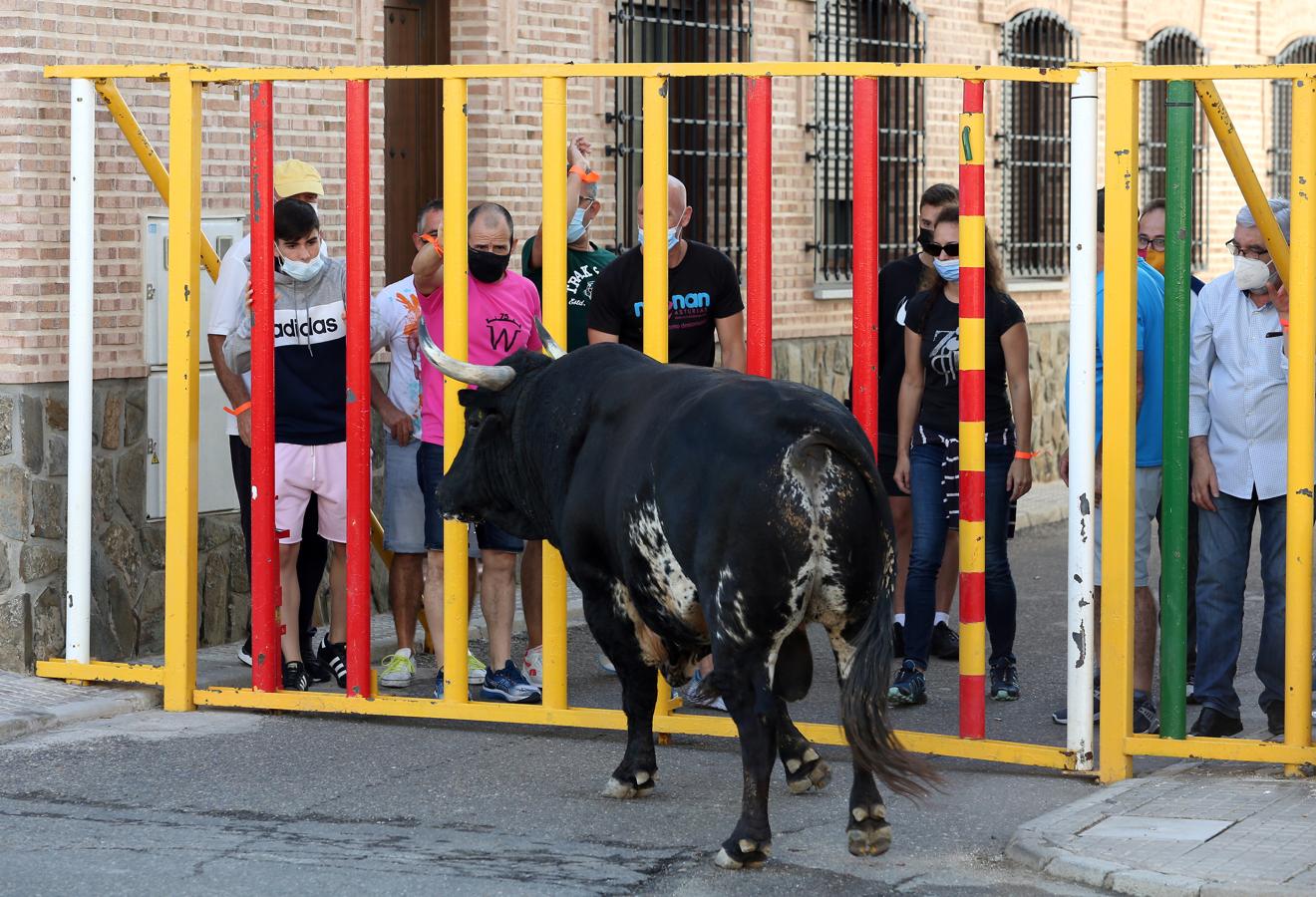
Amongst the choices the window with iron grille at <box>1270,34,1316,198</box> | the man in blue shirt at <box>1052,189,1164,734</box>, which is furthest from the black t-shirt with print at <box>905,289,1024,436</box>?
the window with iron grille at <box>1270,34,1316,198</box>

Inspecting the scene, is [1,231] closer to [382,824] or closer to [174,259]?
[174,259]

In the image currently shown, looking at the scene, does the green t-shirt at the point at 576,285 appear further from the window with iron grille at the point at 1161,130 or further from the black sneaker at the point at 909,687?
the window with iron grille at the point at 1161,130

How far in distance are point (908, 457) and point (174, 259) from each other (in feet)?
10.0

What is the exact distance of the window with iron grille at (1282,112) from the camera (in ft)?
69.6

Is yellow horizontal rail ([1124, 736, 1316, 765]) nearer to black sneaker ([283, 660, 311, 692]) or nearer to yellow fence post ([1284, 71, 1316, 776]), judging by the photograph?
yellow fence post ([1284, 71, 1316, 776])

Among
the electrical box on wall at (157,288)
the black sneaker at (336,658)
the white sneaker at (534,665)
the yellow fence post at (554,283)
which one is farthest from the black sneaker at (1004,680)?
the electrical box on wall at (157,288)

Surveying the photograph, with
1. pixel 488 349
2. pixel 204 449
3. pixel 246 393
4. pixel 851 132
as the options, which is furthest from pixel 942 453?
pixel 851 132

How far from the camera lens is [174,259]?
827 cm

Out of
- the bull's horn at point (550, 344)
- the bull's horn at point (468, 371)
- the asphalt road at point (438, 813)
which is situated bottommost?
the asphalt road at point (438, 813)

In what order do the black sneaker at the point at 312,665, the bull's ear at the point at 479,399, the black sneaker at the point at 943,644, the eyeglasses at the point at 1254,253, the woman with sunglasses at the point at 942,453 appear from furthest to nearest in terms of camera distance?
the black sneaker at the point at 943,644
the black sneaker at the point at 312,665
the woman with sunglasses at the point at 942,453
the eyeglasses at the point at 1254,253
the bull's ear at the point at 479,399

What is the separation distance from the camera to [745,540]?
6.10m

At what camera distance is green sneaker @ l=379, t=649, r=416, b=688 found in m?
8.92

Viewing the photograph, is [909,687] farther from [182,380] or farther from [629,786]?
[182,380]

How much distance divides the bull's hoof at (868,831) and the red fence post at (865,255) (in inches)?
57.3
